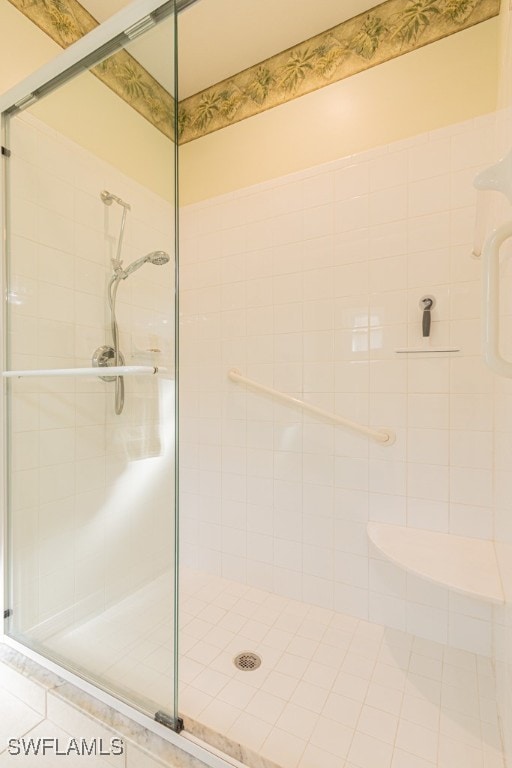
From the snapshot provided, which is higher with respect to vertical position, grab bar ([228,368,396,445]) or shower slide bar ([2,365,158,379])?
shower slide bar ([2,365,158,379])

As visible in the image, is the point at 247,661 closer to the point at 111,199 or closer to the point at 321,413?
the point at 321,413

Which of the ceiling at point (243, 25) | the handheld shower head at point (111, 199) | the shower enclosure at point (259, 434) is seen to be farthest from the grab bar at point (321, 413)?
the ceiling at point (243, 25)

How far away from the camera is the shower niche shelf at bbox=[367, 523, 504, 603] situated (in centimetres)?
110

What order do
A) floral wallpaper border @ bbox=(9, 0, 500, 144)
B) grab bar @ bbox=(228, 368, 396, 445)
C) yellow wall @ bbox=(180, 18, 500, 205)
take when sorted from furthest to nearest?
1. grab bar @ bbox=(228, 368, 396, 445)
2. yellow wall @ bbox=(180, 18, 500, 205)
3. floral wallpaper border @ bbox=(9, 0, 500, 144)

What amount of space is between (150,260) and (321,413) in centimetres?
96

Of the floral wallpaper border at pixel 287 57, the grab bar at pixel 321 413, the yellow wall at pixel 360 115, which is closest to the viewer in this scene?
the floral wallpaper border at pixel 287 57

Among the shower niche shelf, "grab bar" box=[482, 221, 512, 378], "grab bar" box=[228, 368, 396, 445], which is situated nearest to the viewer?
"grab bar" box=[482, 221, 512, 378]

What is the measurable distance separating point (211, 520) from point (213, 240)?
1518 mm

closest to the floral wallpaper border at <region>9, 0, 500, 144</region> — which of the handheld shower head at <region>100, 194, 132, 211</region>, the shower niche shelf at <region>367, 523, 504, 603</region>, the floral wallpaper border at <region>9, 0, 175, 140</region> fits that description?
the floral wallpaper border at <region>9, 0, 175, 140</region>

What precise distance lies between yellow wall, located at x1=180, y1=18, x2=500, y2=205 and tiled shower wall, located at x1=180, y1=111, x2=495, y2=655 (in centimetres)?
8

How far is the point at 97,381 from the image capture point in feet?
4.10

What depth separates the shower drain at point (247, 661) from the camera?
4.24ft

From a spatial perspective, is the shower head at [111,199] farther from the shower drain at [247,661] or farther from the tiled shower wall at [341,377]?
the shower drain at [247,661]

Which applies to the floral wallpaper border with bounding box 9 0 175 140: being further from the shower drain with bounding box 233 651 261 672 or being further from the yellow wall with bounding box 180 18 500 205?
the shower drain with bounding box 233 651 261 672
